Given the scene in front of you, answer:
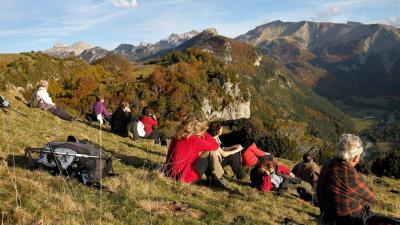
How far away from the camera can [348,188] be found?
25.0 ft

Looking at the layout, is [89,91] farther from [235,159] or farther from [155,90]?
[235,159]

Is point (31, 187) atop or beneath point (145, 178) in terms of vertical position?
atop

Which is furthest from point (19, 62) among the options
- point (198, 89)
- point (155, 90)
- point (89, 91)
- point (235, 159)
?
point (235, 159)

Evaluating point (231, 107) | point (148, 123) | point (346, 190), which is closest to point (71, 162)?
point (346, 190)

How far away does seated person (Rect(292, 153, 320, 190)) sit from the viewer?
44.2ft

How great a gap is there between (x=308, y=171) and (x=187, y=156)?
16.5 ft

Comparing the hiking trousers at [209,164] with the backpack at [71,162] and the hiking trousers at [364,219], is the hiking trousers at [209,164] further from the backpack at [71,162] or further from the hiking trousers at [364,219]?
the hiking trousers at [364,219]

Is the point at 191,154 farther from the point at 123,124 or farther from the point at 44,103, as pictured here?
the point at 44,103

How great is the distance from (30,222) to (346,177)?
17.2 ft

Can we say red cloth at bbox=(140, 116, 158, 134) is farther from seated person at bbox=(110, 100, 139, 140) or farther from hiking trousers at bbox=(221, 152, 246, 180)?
hiking trousers at bbox=(221, 152, 246, 180)

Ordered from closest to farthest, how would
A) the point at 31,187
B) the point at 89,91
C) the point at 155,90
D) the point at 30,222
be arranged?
the point at 30,222, the point at 31,187, the point at 89,91, the point at 155,90

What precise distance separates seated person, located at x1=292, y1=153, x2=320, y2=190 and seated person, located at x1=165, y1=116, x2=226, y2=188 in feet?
13.0

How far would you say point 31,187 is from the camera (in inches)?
284

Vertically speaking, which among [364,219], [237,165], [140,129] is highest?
[140,129]
